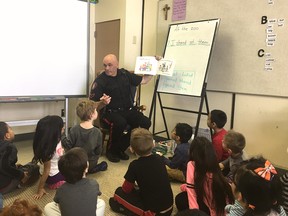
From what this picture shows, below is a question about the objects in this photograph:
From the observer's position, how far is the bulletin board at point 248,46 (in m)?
2.68

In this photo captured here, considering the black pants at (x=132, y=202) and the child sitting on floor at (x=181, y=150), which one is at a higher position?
the child sitting on floor at (x=181, y=150)

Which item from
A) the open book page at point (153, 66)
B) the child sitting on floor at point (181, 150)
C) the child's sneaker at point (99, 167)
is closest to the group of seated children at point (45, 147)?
the child's sneaker at point (99, 167)

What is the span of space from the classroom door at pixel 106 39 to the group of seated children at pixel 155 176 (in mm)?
1850

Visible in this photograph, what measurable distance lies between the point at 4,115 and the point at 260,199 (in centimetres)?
338

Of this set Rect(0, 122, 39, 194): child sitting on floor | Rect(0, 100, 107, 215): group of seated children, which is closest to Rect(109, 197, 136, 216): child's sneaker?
Rect(0, 100, 107, 215): group of seated children

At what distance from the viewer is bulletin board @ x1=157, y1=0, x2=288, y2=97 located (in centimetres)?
268

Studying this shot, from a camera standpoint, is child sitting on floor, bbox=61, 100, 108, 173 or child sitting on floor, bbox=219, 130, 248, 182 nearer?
child sitting on floor, bbox=219, 130, 248, 182

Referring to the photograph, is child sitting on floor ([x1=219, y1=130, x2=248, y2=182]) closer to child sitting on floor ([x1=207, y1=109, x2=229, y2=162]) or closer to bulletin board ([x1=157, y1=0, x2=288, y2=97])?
child sitting on floor ([x1=207, y1=109, x2=229, y2=162])

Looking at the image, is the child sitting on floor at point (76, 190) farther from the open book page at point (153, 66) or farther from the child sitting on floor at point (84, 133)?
the open book page at point (153, 66)

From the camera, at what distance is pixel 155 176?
1753mm

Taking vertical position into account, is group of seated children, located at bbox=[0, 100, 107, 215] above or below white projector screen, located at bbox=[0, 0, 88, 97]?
below

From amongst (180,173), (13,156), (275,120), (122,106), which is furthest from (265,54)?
(13,156)

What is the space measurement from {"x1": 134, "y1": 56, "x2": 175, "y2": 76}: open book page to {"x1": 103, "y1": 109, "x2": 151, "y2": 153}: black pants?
0.53m

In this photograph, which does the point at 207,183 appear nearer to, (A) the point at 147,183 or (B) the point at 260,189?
(A) the point at 147,183
